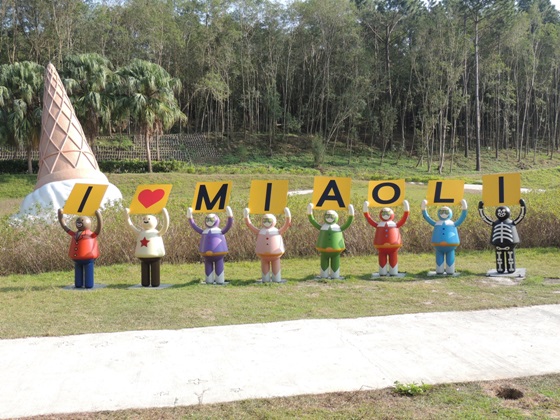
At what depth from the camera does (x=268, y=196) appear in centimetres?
823

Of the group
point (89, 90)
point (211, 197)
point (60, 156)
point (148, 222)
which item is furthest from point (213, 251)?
point (89, 90)

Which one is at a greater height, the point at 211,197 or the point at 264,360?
the point at 211,197

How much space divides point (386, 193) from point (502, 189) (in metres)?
1.71

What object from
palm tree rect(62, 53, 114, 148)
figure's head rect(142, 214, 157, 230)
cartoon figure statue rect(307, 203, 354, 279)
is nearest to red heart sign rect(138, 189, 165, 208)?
figure's head rect(142, 214, 157, 230)

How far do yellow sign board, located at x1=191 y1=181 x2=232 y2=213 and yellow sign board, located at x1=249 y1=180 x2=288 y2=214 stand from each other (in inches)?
14.8

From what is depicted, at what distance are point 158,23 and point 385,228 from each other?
3436 cm

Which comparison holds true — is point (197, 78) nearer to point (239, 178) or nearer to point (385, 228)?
point (239, 178)

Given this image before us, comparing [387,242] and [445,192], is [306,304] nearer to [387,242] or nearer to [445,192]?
[387,242]

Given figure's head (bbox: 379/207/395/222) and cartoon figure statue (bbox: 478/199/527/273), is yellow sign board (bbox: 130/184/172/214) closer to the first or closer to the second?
figure's head (bbox: 379/207/395/222)

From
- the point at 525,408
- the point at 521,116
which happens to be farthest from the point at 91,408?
the point at 521,116

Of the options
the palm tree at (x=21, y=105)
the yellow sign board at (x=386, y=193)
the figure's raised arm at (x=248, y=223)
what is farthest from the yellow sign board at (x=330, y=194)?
the palm tree at (x=21, y=105)

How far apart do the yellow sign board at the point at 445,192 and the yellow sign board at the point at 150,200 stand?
397 cm

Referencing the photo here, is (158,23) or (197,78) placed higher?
(158,23)

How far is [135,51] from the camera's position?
4069 centimetres
